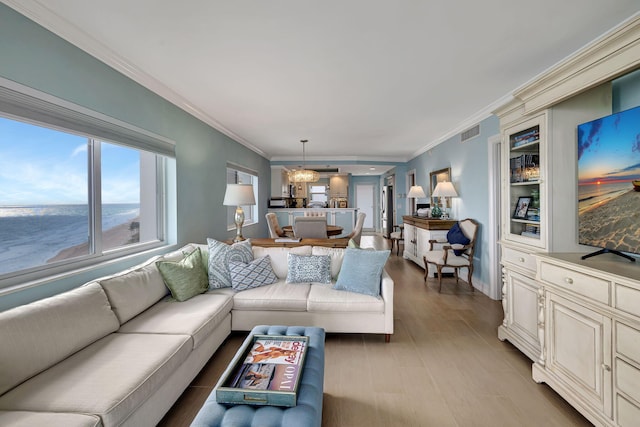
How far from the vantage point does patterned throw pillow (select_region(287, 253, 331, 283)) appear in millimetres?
3010

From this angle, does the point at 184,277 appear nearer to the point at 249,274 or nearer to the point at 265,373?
the point at 249,274

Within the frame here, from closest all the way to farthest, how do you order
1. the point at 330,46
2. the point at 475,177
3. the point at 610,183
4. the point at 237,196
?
the point at 610,183 < the point at 330,46 < the point at 237,196 < the point at 475,177

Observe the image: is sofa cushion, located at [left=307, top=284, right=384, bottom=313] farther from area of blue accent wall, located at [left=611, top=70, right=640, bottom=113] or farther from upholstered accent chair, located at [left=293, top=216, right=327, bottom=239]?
area of blue accent wall, located at [left=611, top=70, right=640, bottom=113]

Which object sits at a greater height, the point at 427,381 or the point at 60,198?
the point at 60,198

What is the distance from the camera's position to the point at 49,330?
4.96 ft

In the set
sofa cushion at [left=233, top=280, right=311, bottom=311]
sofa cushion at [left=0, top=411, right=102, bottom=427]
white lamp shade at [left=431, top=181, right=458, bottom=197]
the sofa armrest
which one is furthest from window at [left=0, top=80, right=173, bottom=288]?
white lamp shade at [left=431, top=181, right=458, bottom=197]

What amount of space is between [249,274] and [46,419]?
1.77 metres

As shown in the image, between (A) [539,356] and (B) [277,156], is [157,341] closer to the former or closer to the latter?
(A) [539,356]

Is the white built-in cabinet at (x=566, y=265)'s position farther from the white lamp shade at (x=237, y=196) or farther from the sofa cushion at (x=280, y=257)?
the white lamp shade at (x=237, y=196)

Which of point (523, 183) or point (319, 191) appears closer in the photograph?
point (523, 183)

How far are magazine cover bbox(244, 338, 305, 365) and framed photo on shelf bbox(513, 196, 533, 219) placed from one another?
2.19 m

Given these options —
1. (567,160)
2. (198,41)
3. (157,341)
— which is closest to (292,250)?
(157,341)

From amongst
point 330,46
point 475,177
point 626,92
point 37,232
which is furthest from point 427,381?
point 475,177

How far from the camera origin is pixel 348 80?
2854 millimetres
